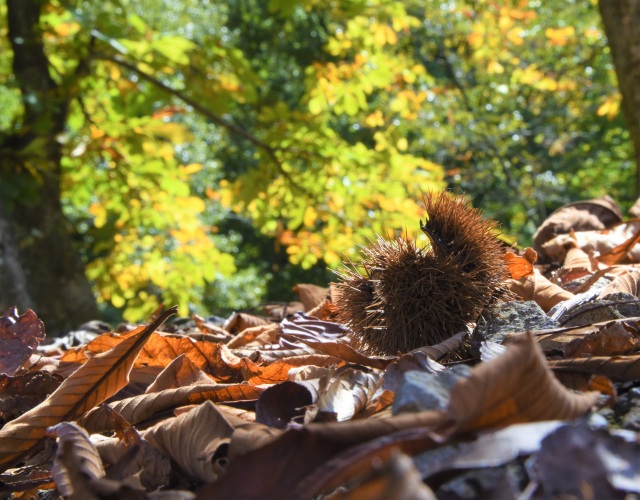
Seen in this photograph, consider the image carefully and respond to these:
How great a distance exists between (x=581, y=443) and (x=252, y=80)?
5.55 meters

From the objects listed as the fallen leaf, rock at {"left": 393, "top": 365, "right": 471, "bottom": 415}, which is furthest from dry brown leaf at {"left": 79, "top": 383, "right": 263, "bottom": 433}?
the fallen leaf

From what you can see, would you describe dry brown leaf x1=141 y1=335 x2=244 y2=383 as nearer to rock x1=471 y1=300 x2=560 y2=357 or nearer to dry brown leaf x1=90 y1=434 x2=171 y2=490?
dry brown leaf x1=90 y1=434 x2=171 y2=490

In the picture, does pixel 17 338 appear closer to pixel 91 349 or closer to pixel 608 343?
pixel 91 349

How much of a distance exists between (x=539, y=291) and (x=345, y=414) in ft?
2.77

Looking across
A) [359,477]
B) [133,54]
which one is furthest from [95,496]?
[133,54]

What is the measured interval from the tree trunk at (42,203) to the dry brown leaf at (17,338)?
12.8 feet

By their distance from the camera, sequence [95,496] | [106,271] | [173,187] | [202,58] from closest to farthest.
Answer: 1. [95,496]
2. [202,58]
3. [173,187]
4. [106,271]

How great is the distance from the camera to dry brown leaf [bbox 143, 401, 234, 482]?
0.94 meters

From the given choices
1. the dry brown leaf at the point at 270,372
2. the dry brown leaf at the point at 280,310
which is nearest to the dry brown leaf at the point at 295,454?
the dry brown leaf at the point at 270,372

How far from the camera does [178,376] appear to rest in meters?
1.33

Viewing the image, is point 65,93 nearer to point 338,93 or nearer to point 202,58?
point 202,58

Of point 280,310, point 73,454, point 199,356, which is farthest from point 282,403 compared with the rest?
point 280,310

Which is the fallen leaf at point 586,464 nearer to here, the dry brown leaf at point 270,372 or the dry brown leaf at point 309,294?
the dry brown leaf at point 270,372

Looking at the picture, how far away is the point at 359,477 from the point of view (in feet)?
2.43
